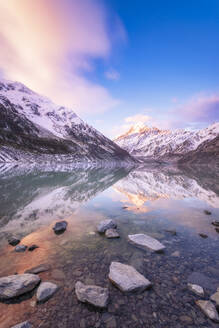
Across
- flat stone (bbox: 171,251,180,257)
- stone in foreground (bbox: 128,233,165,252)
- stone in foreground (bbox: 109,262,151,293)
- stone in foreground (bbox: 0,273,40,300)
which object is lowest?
stone in foreground (bbox: 0,273,40,300)

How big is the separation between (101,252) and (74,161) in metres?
167

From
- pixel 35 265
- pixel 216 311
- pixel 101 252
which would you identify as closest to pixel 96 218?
pixel 101 252

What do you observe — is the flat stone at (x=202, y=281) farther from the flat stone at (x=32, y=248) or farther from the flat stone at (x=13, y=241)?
the flat stone at (x=13, y=241)

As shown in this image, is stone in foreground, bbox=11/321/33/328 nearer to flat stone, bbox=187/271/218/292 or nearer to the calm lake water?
the calm lake water

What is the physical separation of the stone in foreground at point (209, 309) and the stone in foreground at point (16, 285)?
636cm

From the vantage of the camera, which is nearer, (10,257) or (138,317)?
(138,317)

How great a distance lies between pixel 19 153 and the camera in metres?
129

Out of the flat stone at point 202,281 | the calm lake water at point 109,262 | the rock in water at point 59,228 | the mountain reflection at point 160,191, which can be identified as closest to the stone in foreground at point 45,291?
the calm lake water at point 109,262

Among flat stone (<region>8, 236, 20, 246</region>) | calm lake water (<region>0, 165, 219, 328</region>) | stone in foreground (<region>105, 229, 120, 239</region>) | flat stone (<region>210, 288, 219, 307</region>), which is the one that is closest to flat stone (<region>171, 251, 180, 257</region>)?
calm lake water (<region>0, 165, 219, 328</region>)

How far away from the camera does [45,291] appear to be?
6.09 meters

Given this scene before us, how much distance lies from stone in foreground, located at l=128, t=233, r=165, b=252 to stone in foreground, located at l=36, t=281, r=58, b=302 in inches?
212

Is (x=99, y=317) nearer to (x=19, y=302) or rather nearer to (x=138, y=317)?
(x=138, y=317)

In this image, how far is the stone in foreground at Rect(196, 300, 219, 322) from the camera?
17.2ft

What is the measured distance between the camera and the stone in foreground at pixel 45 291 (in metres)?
5.90
